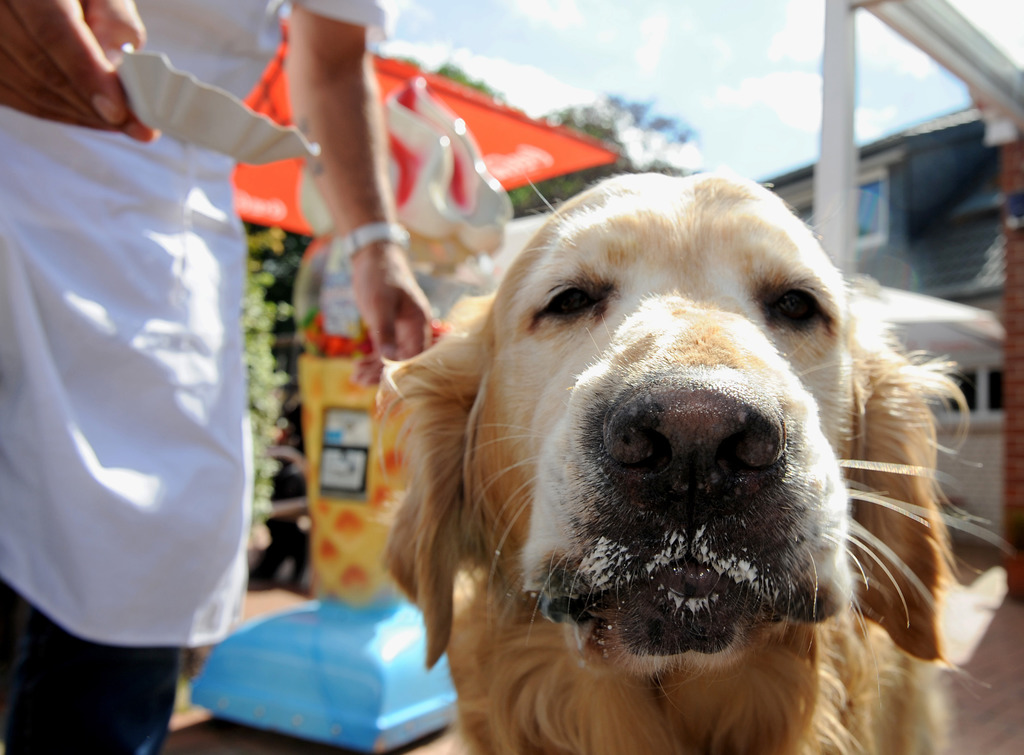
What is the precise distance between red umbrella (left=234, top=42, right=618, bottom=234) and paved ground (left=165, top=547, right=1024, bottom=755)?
3179 mm

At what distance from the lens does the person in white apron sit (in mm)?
1634

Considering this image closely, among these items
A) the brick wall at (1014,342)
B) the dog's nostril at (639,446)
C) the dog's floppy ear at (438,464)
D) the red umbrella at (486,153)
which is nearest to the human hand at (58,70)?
the dog's floppy ear at (438,464)

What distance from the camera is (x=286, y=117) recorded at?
5.27 metres

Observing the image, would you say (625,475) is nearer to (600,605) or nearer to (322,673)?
(600,605)

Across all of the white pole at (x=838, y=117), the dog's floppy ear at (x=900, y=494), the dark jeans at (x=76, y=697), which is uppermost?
the white pole at (x=838, y=117)

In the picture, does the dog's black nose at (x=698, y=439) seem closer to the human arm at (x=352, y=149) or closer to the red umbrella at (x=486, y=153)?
the human arm at (x=352, y=149)

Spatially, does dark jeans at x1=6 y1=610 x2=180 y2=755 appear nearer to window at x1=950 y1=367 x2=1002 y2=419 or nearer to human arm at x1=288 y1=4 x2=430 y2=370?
human arm at x1=288 y1=4 x2=430 y2=370

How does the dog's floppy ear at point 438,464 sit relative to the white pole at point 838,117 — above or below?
below

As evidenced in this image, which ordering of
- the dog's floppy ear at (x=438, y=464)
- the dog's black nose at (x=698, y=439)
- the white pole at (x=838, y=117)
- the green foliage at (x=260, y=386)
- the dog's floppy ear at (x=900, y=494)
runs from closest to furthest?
the dog's black nose at (x=698, y=439) → the dog's floppy ear at (x=900, y=494) → the dog's floppy ear at (x=438, y=464) → the white pole at (x=838, y=117) → the green foliage at (x=260, y=386)

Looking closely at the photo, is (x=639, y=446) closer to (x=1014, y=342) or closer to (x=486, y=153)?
(x=486, y=153)

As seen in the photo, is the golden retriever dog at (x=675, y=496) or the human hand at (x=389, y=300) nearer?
the golden retriever dog at (x=675, y=496)

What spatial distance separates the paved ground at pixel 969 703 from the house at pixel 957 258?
136 inches

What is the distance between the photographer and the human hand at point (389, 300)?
219 centimetres

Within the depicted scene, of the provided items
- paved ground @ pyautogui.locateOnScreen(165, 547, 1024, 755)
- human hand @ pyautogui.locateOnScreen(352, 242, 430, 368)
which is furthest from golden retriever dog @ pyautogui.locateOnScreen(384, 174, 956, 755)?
paved ground @ pyautogui.locateOnScreen(165, 547, 1024, 755)
